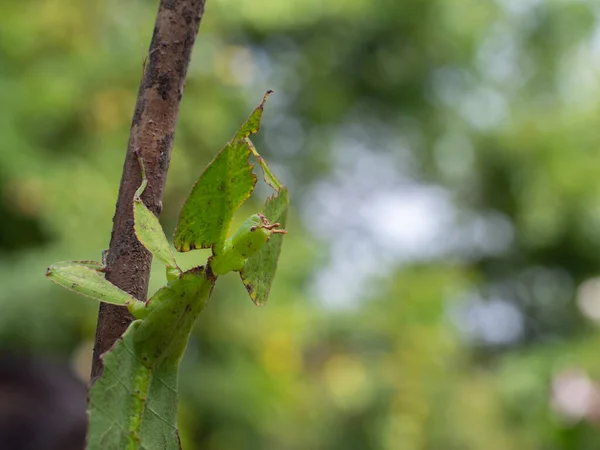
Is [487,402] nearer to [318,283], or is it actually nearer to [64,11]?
[318,283]

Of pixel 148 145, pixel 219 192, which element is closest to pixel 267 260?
pixel 219 192

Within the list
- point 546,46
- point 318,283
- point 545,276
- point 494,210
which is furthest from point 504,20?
point 318,283

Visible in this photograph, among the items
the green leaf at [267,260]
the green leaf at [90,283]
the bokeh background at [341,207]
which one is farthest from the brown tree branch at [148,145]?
the bokeh background at [341,207]

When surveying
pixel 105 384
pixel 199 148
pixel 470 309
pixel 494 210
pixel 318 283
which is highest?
pixel 494 210

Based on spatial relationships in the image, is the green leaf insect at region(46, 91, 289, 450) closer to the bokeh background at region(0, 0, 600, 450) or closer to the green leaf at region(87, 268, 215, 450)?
the green leaf at region(87, 268, 215, 450)

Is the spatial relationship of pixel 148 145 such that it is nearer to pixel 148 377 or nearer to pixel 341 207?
pixel 148 377

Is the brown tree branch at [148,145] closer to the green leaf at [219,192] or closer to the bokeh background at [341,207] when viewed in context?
the green leaf at [219,192]
